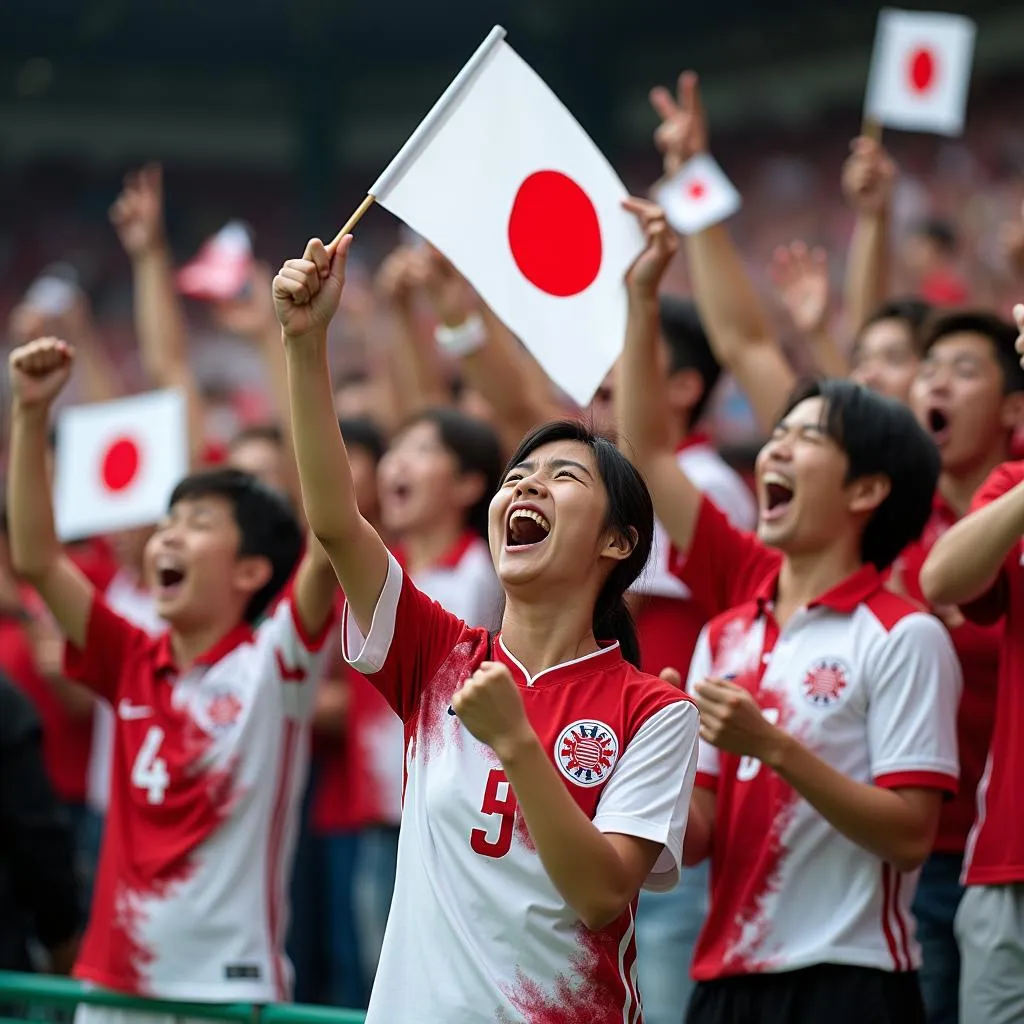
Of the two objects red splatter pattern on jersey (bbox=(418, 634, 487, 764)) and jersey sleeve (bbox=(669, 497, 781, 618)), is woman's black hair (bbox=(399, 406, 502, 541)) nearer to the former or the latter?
jersey sleeve (bbox=(669, 497, 781, 618))

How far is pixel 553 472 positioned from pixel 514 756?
22.6 inches

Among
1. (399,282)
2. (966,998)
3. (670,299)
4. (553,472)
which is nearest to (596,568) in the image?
(553,472)

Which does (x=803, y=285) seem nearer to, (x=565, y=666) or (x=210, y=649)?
(x=210, y=649)

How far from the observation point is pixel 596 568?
2477 mm

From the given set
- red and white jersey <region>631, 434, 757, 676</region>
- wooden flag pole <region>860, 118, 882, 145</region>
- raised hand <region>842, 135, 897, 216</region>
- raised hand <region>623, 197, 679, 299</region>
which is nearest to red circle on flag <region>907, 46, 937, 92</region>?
wooden flag pole <region>860, 118, 882, 145</region>

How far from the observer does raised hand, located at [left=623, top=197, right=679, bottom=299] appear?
308 cm

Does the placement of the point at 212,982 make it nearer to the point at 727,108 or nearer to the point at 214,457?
the point at 214,457

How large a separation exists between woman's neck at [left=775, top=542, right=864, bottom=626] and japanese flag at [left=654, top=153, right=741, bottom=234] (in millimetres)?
1195

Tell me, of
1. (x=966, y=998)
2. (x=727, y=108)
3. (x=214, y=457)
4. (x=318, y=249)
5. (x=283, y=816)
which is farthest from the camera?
(x=727, y=108)

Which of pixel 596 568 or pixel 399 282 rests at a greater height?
pixel 399 282

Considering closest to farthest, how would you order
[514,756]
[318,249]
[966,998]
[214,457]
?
[514,756]
[318,249]
[966,998]
[214,457]

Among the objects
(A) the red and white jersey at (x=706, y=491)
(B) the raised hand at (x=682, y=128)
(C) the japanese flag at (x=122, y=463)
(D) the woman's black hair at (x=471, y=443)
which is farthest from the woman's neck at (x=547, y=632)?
(C) the japanese flag at (x=122, y=463)

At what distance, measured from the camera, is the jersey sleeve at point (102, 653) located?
11.4ft

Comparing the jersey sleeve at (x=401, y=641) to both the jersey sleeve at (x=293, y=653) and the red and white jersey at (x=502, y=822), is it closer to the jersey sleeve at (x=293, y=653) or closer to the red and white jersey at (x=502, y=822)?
the red and white jersey at (x=502, y=822)
